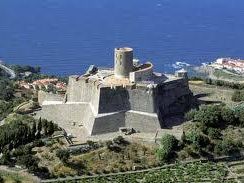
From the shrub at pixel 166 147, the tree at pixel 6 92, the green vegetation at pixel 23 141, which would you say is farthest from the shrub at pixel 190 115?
the tree at pixel 6 92

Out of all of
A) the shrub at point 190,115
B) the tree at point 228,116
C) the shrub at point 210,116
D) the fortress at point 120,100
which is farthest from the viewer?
the shrub at point 190,115

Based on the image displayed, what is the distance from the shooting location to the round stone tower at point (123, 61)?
41.1m

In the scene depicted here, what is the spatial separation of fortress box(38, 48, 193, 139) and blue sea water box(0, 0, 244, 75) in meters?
47.2

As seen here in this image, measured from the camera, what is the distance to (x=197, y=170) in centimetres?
3591

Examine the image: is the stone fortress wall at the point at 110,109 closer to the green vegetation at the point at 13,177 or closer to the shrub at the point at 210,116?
the shrub at the point at 210,116

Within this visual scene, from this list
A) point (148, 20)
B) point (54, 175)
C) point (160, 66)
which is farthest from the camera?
point (148, 20)

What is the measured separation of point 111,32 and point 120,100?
248ft

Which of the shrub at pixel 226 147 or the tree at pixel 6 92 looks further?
the tree at pixel 6 92

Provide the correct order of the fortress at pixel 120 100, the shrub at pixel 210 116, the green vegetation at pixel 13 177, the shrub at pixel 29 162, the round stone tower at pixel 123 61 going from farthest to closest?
the round stone tower at pixel 123 61 → the fortress at pixel 120 100 → the shrub at pixel 210 116 → the shrub at pixel 29 162 → the green vegetation at pixel 13 177

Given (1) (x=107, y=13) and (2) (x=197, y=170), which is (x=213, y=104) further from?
(1) (x=107, y=13)

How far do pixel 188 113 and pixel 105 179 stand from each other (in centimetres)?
864

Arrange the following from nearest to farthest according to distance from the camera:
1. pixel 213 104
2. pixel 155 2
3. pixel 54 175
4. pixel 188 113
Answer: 1. pixel 54 175
2. pixel 188 113
3. pixel 213 104
4. pixel 155 2

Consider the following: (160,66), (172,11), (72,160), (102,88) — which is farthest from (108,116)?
(172,11)

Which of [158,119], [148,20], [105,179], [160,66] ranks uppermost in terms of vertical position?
[148,20]
